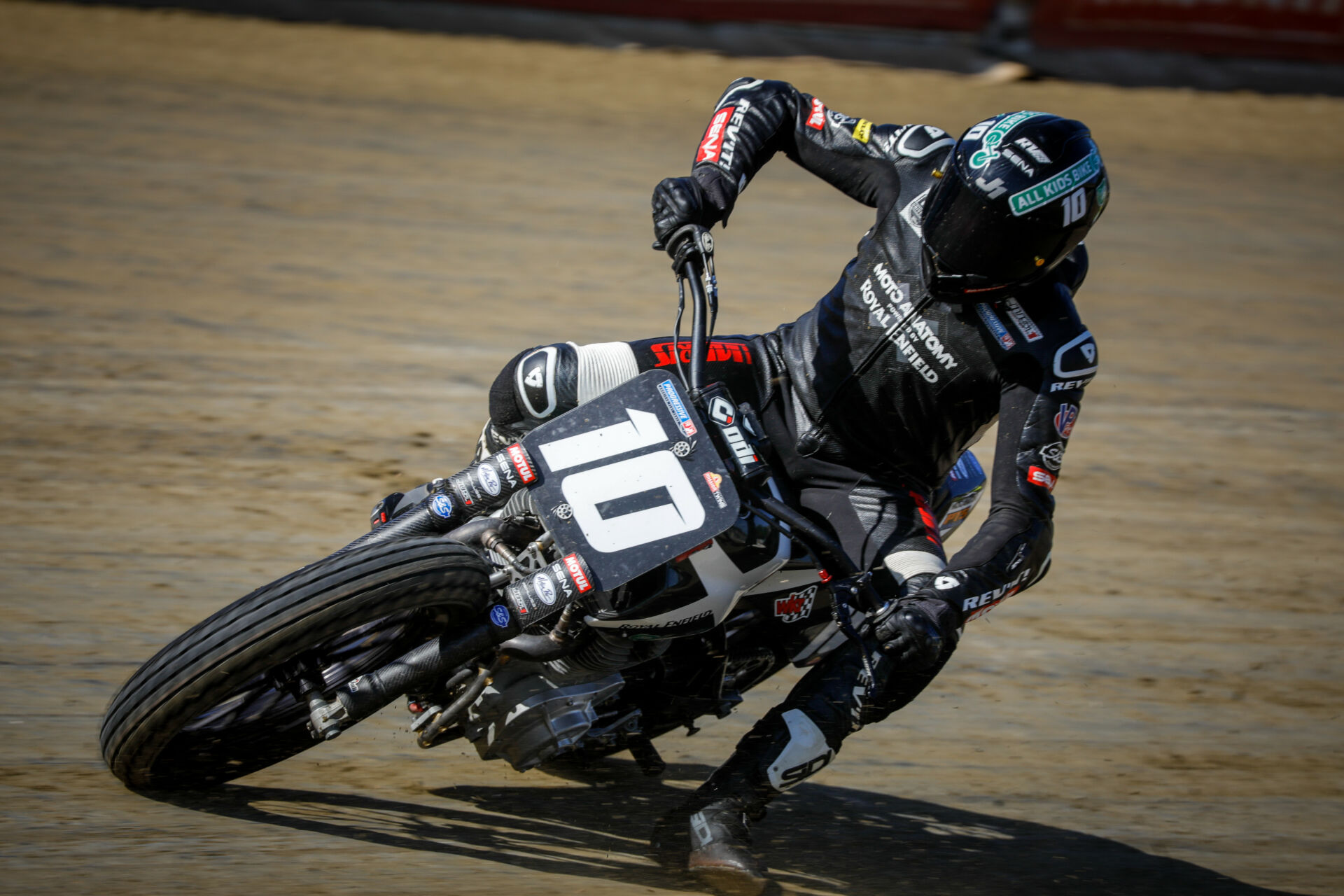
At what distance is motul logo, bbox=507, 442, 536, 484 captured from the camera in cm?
292

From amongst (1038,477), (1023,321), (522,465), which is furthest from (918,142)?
(522,465)

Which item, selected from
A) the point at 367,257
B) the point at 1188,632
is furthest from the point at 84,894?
the point at 367,257

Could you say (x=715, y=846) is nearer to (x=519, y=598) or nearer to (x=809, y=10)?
(x=519, y=598)

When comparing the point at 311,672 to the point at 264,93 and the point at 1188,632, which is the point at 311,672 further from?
the point at 264,93

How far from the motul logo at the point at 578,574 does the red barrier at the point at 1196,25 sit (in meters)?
12.6

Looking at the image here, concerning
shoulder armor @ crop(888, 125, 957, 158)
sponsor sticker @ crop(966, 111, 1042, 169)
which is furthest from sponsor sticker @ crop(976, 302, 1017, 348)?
shoulder armor @ crop(888, 125, 957, 158)

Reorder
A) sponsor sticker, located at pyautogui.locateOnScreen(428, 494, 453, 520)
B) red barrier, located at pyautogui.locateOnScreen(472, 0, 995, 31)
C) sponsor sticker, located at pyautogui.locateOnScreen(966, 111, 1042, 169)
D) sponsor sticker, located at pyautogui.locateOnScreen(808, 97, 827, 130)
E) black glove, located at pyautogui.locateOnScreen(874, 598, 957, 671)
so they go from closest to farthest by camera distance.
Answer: black glove, located at pyautogui.locateOnScreen(874, 598, 957, 671) < sponsor sticker, located at pyautogui.locateOnScreen(428, 494, 453, 520) < sponsor sticker, located at pyautogui.locateOnScreen(966, 111, 1042, 169) < sponsor sticker, located at pyautogui.locateOnScreen(808, 97, 827, 130) < red barrier, located at pyautogui.locateOnScreen(472, 0, 995, 31)

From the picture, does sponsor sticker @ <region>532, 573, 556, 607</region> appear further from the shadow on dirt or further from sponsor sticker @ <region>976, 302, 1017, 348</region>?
sponsor sticker @ <region>976, 302, 1017, 348</region>

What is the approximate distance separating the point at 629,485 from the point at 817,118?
60.2 inches

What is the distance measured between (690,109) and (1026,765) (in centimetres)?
909

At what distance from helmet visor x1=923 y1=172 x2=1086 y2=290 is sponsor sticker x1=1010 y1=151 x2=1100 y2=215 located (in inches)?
1.0

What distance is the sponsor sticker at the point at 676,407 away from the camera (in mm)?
2947

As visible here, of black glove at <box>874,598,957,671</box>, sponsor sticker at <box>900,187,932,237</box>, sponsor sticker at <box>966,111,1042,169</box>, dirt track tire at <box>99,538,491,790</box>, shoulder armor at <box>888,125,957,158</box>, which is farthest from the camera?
shoulder armor at <box>888,125,957,158</box>

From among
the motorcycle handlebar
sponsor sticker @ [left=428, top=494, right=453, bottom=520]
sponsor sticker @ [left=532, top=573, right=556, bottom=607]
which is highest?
the motorcycle handlebar
